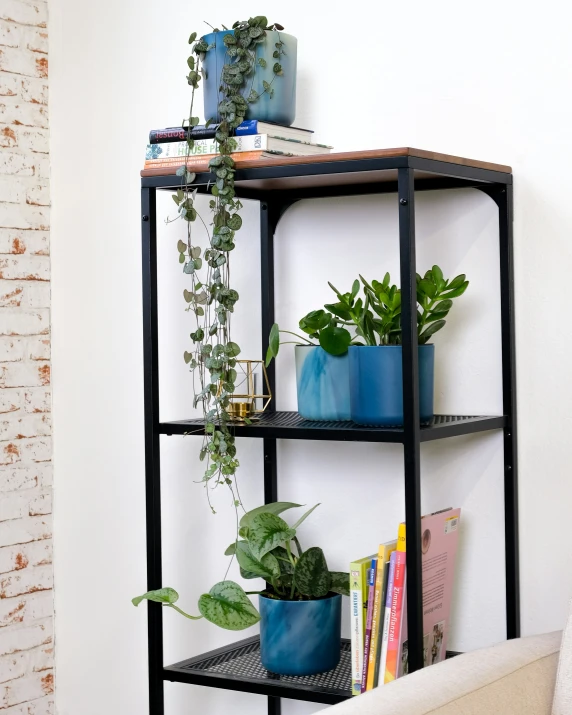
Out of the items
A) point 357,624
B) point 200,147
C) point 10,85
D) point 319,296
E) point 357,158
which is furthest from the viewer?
point 10,85

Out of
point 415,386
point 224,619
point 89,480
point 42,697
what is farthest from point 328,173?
point 42,697

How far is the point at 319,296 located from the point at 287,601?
63 cm

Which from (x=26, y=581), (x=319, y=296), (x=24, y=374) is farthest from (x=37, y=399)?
(x=319, y=296)

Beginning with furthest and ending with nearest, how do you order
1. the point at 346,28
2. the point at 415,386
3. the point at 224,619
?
1. the point at 346,28
2. the point at 224,619
3. the point at 415,386

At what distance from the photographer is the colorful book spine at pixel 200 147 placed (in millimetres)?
1763

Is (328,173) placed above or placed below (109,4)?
below

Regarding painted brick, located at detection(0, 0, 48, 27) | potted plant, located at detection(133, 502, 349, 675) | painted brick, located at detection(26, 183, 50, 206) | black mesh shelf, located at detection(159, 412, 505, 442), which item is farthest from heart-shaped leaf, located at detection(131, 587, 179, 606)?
painted brick, located at detection(0, 0, 48, 27)

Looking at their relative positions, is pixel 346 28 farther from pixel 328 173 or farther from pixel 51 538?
pixel 51 538

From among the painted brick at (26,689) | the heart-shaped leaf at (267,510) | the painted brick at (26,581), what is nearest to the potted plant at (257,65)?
the heart-shaped leaf at (267,510)

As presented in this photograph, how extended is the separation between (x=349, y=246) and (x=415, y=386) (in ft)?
1.76

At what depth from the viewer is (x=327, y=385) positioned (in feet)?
5.83

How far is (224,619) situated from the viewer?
1710 mm

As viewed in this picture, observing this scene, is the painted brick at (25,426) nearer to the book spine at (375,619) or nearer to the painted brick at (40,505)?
the painted brick at (40,505)

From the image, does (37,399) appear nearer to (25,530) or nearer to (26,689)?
(25,530)
